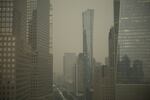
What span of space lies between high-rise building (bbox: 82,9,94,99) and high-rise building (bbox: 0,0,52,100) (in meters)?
0.81

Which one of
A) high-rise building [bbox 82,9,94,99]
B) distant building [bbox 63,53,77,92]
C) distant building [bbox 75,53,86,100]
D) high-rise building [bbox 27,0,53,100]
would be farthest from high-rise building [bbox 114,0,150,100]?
high-rise building [bbox 27,0,53,100]

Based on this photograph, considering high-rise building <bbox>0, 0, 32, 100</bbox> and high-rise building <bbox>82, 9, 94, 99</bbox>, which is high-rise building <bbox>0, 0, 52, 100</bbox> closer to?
high-rise building <bbox>0, 0, 32, 100</bbox>

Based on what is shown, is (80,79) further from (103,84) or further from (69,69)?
(103,84)

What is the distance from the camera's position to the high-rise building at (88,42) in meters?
6.46

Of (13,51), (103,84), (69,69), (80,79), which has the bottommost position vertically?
(103,84)

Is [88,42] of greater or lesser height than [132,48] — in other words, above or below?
above

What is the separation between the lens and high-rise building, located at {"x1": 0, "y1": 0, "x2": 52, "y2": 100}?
6.74 meters

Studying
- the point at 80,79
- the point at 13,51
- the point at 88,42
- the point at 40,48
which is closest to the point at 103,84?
the point at 80,79

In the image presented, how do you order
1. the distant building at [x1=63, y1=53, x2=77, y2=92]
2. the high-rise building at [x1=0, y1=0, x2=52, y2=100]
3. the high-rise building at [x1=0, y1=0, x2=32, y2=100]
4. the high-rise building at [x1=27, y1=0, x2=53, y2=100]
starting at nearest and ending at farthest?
1. the distant building at [x1=63, y1=53, x2=77, y2=92]
2. the high-rise building at [x1=0, y1=0, x2=32, y2=100]
3. the high-rise building at [x1=0, y1=0, x2=52, y2=100]
4. the high-rise building at [x1=27, y1=0, x2=53, y2=100]

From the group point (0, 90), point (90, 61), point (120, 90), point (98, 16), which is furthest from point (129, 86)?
point (0, 90)

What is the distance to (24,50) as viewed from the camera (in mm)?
7438

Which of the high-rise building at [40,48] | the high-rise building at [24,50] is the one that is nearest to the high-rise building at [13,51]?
the high-rise building at [24,50]

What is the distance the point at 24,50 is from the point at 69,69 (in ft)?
4.58

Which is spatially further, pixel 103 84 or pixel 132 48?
pixel 103 84
